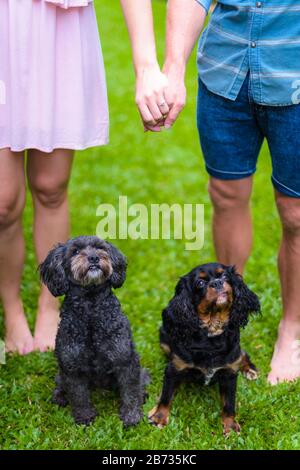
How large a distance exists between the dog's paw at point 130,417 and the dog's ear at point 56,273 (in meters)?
0.67

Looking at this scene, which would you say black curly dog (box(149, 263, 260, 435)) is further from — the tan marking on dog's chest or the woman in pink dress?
the woman in pink dress

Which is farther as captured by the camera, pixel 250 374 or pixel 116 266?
pixel 250 374

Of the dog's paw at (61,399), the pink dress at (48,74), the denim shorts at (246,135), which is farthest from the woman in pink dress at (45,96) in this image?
the dog's paw at (61,399)

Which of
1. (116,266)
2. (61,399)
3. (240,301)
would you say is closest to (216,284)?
(240,301)

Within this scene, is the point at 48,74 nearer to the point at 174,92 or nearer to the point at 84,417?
the point at 174,92

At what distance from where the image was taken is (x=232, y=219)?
361 centimetres

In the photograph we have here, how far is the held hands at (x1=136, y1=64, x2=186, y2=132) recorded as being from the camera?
8.20 ft

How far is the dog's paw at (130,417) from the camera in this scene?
3.14 metres

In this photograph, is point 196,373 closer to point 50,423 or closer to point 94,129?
point 50,423

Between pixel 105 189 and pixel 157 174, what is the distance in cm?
64

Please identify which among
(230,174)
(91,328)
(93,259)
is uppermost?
(230,174)

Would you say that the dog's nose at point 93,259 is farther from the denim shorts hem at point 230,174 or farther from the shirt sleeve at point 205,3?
the shirt sleeve at point 205,3

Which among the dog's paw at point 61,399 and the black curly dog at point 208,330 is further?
the dog's paw at point 61,399

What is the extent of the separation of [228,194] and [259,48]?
32.1 inches
